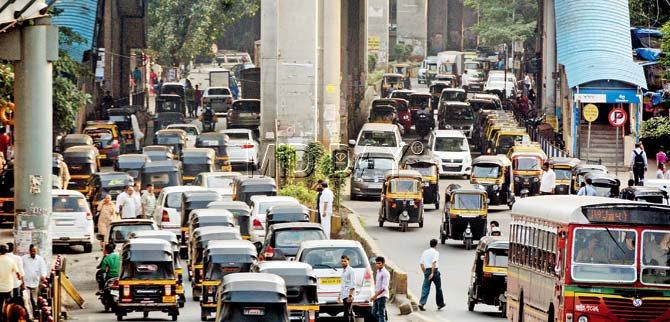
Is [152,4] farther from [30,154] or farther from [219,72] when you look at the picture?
[30,154]

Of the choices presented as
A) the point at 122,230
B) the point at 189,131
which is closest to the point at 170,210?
the point at 122,230

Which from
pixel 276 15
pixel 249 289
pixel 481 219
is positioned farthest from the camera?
pixel 276 15

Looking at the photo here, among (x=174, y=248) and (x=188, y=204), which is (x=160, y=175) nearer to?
(x=188, y=204)

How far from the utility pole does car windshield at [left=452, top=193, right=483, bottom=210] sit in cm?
1603

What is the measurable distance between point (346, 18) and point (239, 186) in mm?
44061

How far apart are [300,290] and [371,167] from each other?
27.0 metres

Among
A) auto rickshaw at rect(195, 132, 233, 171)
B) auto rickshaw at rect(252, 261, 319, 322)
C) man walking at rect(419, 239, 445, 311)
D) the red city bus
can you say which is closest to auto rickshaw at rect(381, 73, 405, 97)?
auto rickshaw at rect(195, 132, 233, 171)

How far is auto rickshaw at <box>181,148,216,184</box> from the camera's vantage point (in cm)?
5044

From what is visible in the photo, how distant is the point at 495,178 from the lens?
51250 mm

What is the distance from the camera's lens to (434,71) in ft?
383

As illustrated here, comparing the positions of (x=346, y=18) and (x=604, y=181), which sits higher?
(x=346, y=18)

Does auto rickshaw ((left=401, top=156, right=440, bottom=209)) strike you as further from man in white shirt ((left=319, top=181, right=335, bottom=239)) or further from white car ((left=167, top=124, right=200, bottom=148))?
white car ((left=167, top=124, right=200, bottom=148))

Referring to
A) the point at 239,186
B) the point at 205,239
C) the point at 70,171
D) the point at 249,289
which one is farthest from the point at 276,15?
the point at 249,289

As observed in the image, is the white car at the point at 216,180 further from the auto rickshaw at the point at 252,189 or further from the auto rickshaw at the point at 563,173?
the auto rickshaw at the point at 563,173
